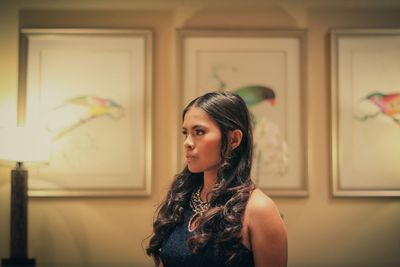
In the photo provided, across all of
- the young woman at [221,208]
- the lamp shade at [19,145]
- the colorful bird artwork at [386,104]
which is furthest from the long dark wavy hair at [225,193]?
the colorful bird artwork at [386,104]

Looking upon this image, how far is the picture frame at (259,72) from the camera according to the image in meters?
3.05

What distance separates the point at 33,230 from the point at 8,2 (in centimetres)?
163

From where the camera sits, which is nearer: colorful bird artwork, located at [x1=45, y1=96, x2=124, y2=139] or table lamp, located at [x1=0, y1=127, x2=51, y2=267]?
table lamp, located at [x1=0, y1=127, x2=51, y2=267]

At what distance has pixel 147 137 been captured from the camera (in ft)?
9.97

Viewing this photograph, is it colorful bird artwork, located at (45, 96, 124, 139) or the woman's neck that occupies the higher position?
colorful bird artwork, located at (45, 96, 124, 139)

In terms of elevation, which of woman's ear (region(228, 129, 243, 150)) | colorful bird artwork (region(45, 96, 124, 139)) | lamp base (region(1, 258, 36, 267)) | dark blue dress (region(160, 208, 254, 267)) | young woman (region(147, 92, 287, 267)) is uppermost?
colorful bird artwork (region(45, 96, 124, 139))

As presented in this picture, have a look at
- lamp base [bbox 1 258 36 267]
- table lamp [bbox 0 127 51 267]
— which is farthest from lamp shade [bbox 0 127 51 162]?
lamp base [bbox 1 258 36 267]

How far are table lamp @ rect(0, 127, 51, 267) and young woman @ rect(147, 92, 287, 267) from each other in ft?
5.04

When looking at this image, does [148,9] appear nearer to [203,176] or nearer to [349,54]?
[349,54]

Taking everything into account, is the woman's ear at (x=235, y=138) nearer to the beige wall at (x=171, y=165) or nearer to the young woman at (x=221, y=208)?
the young woman at (x=221, y=208)

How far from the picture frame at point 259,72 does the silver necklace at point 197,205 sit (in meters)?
1.56

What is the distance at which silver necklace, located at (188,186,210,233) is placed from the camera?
54.1 inches

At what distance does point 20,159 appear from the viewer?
8.86 ft

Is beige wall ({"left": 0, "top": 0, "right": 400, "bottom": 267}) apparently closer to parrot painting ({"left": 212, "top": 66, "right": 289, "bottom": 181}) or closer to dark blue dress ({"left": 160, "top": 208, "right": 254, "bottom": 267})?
parrot painting ({"left": 212, "top": 66, "right": 289, "bottom": 181})
